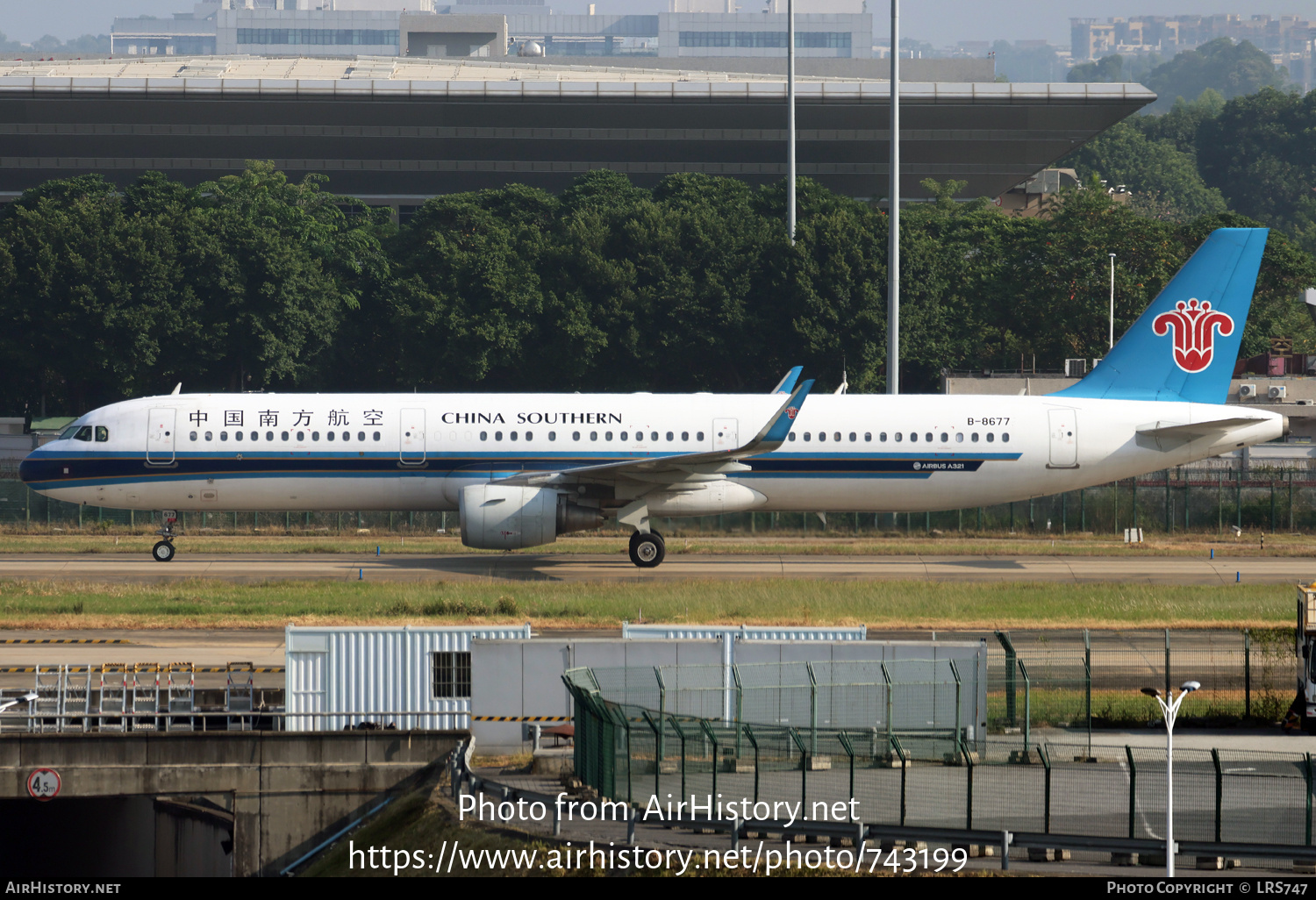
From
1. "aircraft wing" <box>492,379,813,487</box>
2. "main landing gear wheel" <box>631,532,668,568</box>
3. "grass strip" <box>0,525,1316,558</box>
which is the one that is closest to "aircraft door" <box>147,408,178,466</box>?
"grass strip" <box>0,525,1316,558</box>

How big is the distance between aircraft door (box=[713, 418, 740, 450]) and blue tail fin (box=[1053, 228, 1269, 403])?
11.5 m

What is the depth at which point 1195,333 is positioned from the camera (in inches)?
1825

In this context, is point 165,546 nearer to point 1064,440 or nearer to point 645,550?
point 645,550

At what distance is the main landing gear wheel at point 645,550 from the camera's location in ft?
146

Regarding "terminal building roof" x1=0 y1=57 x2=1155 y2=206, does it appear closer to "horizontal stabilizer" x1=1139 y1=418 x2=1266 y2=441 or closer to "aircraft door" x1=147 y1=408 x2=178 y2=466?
"horizontal stabilizer" x1=1139 y1=418 x2=1266 y2=441

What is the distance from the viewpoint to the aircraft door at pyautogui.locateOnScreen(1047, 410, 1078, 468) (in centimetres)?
4503

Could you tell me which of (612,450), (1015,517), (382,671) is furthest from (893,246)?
(382,671)

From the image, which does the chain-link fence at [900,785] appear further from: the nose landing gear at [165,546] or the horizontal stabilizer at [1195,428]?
the nose landing gear at [165,546]

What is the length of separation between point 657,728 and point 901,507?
27316 millimetres

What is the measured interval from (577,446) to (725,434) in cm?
465

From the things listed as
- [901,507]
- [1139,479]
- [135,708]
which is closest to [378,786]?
[135,708]

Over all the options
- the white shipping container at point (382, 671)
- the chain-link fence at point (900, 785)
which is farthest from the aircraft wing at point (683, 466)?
the chain-link fence at point (900, 785)

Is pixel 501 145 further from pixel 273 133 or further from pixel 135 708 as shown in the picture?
pixel 135 708

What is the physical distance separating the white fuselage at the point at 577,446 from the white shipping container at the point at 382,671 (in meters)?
17.3
